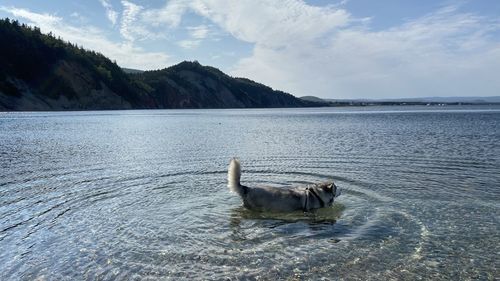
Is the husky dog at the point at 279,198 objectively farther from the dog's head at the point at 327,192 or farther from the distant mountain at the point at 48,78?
the distant mountain at the point at 48,78

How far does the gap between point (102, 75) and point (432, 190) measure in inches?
6315

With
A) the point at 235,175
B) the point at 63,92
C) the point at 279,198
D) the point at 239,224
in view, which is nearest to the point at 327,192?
the point at 279,198

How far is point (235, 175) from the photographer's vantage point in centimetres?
1301

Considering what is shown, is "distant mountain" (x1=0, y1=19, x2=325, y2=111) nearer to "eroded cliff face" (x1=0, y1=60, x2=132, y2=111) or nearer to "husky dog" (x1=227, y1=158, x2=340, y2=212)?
"eroded cliff face" (x1=0, y1=60, x2=132, y2=111)


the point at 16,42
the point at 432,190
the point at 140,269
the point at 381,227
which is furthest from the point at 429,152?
the point at 16,42

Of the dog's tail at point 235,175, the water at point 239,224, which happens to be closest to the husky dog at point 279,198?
the dog's tail at point 235,175

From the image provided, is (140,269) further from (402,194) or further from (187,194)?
(402,194)

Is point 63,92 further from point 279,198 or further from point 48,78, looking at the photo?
point 279,198

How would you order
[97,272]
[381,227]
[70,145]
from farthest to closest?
[70,145], [381,227], [97,272]

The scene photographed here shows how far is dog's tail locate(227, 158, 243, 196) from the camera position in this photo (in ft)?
42.2

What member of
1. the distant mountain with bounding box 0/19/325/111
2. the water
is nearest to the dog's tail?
the water

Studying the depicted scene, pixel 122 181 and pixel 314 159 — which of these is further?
pixel 314 159

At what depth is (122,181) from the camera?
736 inches

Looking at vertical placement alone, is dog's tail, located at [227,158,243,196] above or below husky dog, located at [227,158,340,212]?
above
